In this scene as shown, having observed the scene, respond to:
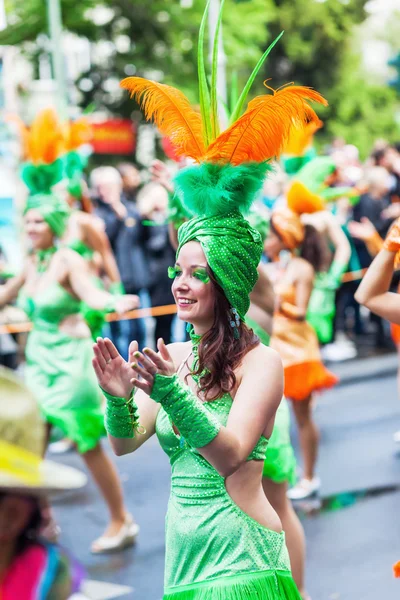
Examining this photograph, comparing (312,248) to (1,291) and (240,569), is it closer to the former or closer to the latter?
(1,291)

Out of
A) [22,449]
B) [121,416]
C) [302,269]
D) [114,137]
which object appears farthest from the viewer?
[114,137]

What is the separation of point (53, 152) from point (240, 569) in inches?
150

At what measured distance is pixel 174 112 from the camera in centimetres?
282

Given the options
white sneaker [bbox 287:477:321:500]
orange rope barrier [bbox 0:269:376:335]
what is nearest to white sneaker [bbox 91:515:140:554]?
white sneaker [bbox 287:477:321:500]

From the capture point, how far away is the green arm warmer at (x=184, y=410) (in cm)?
232

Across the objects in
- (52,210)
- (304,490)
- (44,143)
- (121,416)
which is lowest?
(304,490)

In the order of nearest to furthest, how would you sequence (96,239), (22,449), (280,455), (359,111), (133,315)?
(22,449) → (280,455) → (96,239) → (133,315) → (359,111)

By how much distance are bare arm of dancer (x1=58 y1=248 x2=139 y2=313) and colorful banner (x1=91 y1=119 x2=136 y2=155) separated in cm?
1634

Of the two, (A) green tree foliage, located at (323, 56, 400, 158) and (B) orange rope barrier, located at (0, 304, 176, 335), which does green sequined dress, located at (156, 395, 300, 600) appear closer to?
(B) orange rope barrier, located at (0, 304, 176, 335)

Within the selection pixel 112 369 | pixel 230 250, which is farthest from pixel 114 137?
pixel 112 369

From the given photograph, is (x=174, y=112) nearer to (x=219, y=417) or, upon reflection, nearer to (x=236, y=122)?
(x=236, y=122)

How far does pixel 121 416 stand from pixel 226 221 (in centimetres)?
63

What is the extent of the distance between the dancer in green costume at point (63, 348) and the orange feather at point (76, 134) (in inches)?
33.4

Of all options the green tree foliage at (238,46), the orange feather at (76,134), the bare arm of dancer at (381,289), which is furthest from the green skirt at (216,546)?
the green tree foliage at (238,46)
